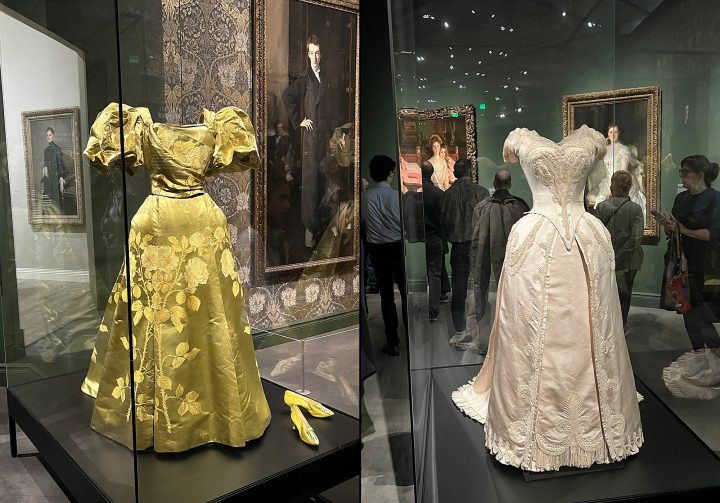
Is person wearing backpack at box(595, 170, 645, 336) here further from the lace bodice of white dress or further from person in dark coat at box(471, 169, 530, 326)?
person in dark coat at box(471, 169, 530, 326)

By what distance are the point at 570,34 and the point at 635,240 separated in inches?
27.2

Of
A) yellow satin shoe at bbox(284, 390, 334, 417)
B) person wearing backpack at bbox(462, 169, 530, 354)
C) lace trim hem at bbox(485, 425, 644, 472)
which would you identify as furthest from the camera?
yellow satin shoe at bbox(284, 390, 334, 417)

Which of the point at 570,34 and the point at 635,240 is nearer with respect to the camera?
the point at 570,34

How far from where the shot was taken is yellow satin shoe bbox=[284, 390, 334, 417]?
6.68ft

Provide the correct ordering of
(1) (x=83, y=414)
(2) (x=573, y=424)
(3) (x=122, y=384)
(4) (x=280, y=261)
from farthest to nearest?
(4) (x=280, y=261), (2) (x=573, y=424), (1) (x=83, y=414), (3) (x=122, y=384)

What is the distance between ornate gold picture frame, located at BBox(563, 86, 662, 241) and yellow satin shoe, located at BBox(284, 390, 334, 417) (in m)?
1.25

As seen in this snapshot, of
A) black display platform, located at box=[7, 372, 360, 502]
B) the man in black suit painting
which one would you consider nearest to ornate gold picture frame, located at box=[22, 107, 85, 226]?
black display platform, located at box=[7, 372, 360, 502]

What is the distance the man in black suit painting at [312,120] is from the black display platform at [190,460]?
0.66 meters

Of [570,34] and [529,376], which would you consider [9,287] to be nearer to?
[529,376]

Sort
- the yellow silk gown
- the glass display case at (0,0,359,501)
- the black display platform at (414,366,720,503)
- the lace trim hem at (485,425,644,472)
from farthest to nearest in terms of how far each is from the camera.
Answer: the lace trim hem at (485,425,644,472), the black display platform at (414,366,720,503), the yellow silk gown, the glass display case at (0,0,359,501)

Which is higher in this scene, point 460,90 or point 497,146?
point 460,90

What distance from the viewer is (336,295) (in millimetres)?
1867

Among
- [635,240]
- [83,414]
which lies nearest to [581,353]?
[635,240]

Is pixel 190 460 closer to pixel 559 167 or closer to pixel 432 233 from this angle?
pixel 432 233
